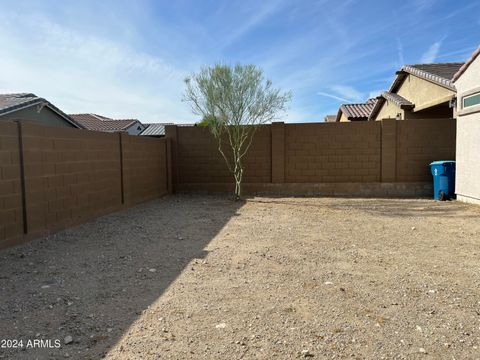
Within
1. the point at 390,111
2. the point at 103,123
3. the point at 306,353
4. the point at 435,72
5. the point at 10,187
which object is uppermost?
the point at 103,123


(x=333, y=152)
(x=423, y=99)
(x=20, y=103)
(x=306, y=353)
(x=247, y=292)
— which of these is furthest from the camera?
(x=20, y=103)

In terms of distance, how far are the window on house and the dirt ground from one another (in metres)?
3.58

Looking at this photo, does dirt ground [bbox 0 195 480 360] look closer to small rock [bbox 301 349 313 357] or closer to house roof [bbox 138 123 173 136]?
small rock [bbox 301 349 313 357]

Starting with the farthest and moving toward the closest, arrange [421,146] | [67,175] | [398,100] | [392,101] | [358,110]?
1. [358,110]
2. [392,101]
3. [398,100]
4. [421,146]
5. [67,175]

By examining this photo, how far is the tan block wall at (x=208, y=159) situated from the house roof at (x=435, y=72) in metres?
5.78

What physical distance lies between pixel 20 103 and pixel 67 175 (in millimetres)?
13539

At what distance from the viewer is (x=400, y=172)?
1173cm

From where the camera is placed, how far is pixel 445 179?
412 inches

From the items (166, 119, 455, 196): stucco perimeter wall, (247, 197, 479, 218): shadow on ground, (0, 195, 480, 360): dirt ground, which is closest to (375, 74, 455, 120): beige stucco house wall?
(166, 119, 455, 196): stucco perimeter wall

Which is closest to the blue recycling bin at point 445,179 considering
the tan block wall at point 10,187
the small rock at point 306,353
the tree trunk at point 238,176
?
the tree trunk at point 238,176

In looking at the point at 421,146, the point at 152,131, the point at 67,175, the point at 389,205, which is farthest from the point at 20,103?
the point at 421,146

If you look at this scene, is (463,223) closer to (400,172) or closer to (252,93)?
(400,172)

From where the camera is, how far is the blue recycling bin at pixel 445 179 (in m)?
10.4

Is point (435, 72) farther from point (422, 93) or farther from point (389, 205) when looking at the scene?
point (389, 205)
